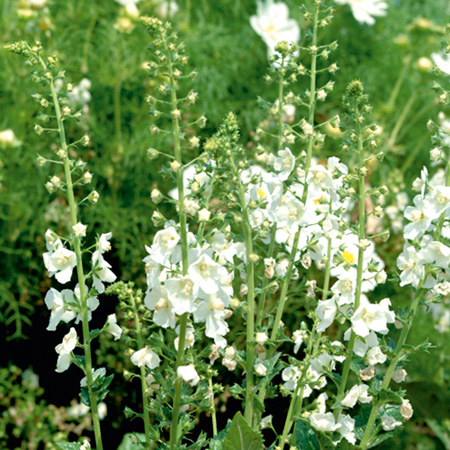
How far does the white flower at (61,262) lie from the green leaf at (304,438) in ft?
1.44

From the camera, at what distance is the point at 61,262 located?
102 cm

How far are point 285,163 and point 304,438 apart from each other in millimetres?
444

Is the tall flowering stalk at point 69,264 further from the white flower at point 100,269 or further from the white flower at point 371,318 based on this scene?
the white flower at point 371,318

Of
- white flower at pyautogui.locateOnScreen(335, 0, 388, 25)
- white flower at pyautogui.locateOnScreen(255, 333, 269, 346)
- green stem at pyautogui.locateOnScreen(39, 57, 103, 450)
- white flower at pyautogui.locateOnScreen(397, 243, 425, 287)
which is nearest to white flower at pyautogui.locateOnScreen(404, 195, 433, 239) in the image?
white flower at pyautogui.locateOnScreen(397, 243, 425, 287)

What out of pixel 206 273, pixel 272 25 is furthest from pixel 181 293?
pixel 272 25

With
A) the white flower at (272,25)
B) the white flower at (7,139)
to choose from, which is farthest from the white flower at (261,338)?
the white flower at (272,25)

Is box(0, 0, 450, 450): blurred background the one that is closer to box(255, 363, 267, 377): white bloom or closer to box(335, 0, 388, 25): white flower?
box(335, 0, 388, 25): white flower

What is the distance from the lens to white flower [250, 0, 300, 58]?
2.37 meters

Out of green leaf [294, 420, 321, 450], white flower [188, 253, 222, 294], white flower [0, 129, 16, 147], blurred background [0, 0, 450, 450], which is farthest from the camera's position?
blurred background [0, 0, 450, 450]

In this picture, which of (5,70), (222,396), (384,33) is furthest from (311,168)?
(384,33)

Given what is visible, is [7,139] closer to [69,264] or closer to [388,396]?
[69,264]

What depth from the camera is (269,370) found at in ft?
3.22

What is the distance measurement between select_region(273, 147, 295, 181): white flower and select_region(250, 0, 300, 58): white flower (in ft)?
4.48

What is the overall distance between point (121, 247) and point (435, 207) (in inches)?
56.2
